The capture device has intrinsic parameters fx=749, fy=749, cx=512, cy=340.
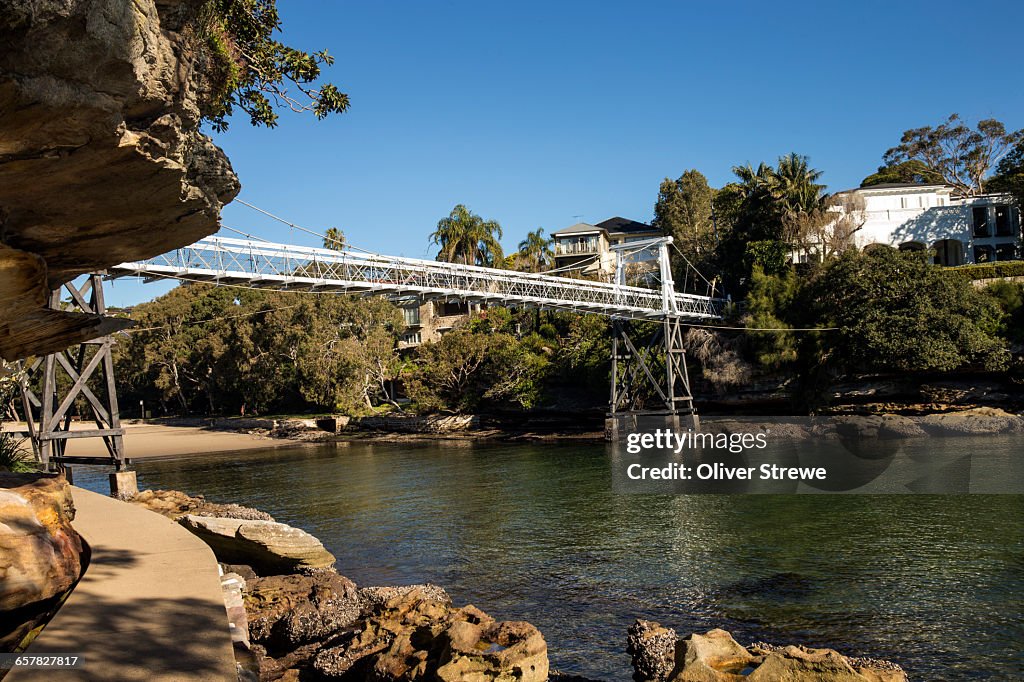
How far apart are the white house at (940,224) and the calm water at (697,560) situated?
117 feet

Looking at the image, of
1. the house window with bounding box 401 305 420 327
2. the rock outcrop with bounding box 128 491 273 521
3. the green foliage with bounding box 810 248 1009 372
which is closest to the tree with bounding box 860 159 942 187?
the green foliage with bounding box 810 248 1009 372

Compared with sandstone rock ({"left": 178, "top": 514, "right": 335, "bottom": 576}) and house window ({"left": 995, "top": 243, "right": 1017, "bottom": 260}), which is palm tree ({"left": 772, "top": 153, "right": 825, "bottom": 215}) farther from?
sandstone rock ({"left": 178, "top": 514, "right": 335, "bottom": 576})

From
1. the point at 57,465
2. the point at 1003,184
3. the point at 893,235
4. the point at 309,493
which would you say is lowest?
the point at 309,493

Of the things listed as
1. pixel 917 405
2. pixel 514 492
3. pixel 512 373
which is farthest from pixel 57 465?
pixel 917 405

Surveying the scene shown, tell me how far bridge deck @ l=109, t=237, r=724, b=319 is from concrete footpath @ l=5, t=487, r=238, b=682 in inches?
610

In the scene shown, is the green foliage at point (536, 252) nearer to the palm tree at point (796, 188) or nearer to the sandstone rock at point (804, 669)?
the palm tree at point (796, 188)

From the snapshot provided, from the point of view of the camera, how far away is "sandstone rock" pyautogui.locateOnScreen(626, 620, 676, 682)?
852 centimetres

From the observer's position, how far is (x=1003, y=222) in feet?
174

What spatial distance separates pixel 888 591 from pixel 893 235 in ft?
149

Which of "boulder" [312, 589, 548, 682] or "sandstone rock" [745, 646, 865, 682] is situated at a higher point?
"sandstone rock" [745, 646, 865, 682]

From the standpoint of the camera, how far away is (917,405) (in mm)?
36750

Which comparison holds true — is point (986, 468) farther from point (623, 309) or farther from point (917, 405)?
point (623, 309)

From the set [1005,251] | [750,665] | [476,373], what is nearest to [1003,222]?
[1005,251]

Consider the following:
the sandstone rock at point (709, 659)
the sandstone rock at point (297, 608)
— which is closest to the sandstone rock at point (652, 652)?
the sandstone rock at point (709, 659)
